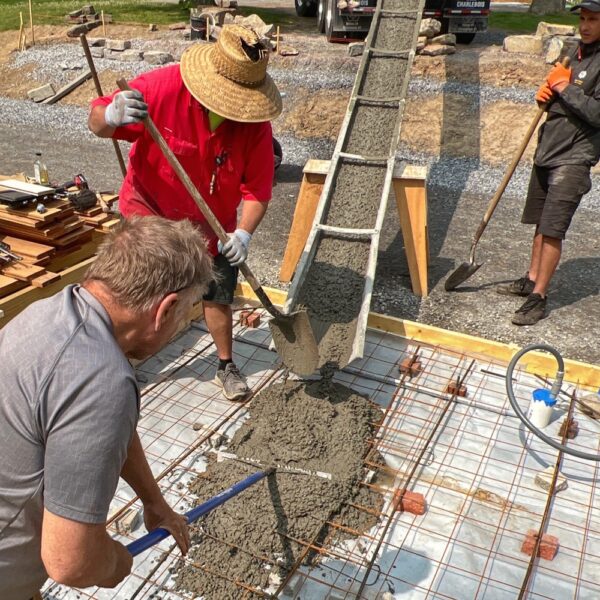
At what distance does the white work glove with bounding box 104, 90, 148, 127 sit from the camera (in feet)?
9.64

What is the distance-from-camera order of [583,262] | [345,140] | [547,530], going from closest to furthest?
[547,530] < [345,140] < [583,262]

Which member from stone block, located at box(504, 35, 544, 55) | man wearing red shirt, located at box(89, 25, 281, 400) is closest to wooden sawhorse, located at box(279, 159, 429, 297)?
man wearing red shirt, located at box(89, 25, 281, 400)

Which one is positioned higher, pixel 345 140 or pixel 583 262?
pixel 345 140

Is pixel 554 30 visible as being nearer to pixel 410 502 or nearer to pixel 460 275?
pixel 460 275

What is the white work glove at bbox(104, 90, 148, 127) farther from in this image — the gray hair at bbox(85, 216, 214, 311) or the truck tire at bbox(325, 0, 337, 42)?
the truck tire at bbox(325, 0, 337, 42)

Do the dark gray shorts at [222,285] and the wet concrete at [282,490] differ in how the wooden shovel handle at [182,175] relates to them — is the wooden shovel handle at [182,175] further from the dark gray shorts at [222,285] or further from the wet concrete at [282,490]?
the wet concrete at [282,490]

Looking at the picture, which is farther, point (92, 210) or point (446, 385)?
A: point (92, 210)

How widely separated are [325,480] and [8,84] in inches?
456

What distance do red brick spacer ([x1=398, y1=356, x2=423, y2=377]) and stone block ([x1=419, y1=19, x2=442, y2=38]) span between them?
791 centimetres

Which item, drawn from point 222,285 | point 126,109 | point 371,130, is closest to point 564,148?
point 371,130

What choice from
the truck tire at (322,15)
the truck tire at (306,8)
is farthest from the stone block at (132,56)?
the truck tire at (306,8)

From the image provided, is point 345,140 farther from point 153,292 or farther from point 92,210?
point 153,292

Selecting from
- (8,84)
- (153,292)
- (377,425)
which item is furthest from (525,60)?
(153,292)

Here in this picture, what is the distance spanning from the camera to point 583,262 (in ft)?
18.8
